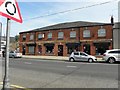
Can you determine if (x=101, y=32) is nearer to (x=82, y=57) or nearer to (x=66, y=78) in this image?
(x=82, y=57)

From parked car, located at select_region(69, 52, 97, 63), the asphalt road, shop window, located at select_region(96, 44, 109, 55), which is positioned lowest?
the asphalt road

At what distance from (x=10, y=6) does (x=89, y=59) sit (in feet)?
87.3

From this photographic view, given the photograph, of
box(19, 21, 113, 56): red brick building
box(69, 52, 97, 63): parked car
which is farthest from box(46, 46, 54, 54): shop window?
box(69, 52, 97, 63): parked car

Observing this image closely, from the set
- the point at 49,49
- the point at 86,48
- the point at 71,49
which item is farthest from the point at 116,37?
the point at 49,49

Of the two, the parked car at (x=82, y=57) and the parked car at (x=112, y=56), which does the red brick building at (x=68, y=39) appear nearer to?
the parked car at (x=82, y=57)

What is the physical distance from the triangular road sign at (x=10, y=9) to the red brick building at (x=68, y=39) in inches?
1385

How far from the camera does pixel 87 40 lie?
139 feet

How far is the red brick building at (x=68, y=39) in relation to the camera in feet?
133

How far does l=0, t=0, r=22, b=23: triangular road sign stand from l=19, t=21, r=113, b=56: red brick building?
35.2m

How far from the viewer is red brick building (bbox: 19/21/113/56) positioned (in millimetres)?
40438

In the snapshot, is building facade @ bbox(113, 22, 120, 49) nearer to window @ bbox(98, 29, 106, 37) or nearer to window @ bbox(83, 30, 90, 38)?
window @ bbox(98, 29, 106, 37)

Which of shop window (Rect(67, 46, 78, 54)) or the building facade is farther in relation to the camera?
shop window (Rect(67, 46, 78, 54))

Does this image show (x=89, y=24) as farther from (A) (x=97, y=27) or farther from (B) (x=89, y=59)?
(B) (x=89, y=59)

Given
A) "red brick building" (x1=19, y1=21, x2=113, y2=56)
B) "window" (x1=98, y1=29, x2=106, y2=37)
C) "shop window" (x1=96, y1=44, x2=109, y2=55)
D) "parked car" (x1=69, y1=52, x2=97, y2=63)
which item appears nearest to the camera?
"parked car" (x1=69, y1=52, x2=97, y2=63)
